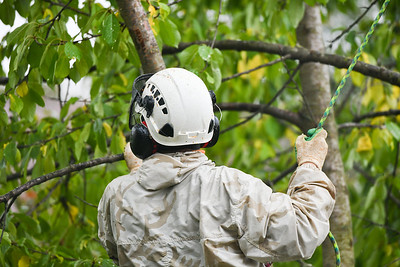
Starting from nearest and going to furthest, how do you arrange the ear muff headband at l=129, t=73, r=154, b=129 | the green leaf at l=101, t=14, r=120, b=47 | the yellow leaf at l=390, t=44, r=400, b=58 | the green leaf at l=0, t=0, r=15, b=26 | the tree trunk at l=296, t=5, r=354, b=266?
the ear muff headband at l=129, t=73, r=154, b=129 → the green leaf at l=101, t=14, r=120, b=47 → the green leaf at l=0, t=0, r=15, b=26 → the tree trunk at l=296, t=5, r=354, b=266 → the yellow leaf at l=390, t=44, r=400, b=58

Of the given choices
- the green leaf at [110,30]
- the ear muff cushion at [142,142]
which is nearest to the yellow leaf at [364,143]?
the green leaf at [110,30]

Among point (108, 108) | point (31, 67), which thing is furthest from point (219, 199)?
point (108, 108)

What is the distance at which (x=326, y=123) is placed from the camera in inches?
160

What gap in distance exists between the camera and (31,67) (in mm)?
2992

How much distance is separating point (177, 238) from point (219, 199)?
0.20m

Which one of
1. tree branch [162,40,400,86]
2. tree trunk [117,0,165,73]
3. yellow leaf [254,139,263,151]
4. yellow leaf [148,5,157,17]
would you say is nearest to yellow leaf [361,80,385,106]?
tree branch [162,40,400,86]

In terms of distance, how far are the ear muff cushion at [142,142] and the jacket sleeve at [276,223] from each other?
41 cm

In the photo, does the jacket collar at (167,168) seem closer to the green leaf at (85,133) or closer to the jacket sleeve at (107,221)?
the jacket sleeve at (107,221)

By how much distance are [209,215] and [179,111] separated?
0.40 m

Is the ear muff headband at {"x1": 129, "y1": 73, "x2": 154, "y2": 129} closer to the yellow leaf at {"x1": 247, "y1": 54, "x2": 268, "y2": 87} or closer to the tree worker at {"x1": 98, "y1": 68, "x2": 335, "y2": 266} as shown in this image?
the tree worker at {"x1": 98, "y1": 68, "x2": 335, "y2": 266}

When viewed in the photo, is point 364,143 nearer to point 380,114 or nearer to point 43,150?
point 380,114

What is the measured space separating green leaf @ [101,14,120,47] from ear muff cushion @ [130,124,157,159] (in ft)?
2.31

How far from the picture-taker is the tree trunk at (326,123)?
379 centimetres

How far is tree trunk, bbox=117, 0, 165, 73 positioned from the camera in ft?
9.20
